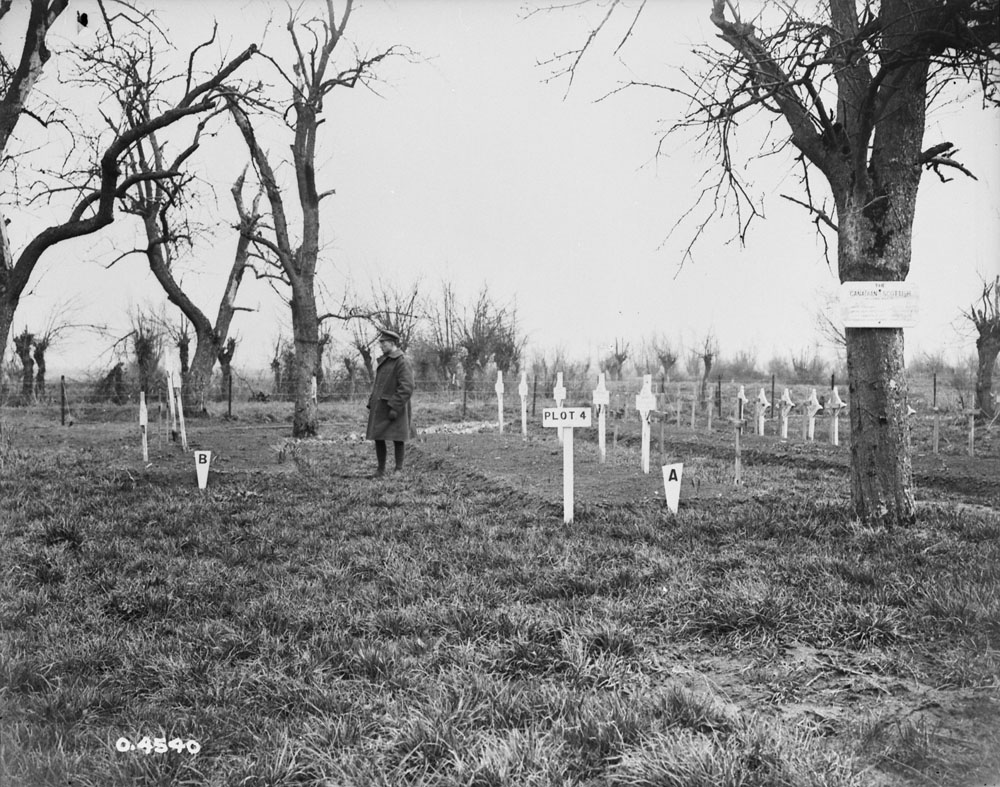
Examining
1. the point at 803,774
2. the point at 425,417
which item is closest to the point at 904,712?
the point at 803,774

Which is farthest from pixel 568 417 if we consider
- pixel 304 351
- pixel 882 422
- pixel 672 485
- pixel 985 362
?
pixel 985 362

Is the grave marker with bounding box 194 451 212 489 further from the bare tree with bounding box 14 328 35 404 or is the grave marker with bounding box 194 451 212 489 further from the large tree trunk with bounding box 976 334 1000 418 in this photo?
the large tree trunk with bounding box 976 334 1000 418

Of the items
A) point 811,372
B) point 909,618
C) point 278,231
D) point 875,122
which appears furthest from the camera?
point 811,372

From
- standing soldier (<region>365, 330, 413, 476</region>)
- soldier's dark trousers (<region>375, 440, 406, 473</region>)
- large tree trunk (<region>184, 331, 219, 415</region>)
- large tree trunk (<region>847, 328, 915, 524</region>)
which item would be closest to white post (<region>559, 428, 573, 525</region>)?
large tree trunk (<region>847, 328, 915, 524</region>)

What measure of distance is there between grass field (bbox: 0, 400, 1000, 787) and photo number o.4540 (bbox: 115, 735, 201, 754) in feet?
0.03

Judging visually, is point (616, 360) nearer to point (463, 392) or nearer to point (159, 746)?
point (463, 392)

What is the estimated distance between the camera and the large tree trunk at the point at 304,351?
1481 cm

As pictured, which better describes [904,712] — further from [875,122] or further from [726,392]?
[726,392]

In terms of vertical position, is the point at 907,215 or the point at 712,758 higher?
the point at 907,215

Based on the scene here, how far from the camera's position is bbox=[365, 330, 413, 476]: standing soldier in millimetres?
9086

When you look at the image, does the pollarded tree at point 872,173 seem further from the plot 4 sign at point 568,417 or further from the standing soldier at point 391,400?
the standing soldier at point 391,400

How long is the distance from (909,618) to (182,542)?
4995mm

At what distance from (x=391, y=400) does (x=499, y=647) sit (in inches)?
245

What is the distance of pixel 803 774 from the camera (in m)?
2.06
